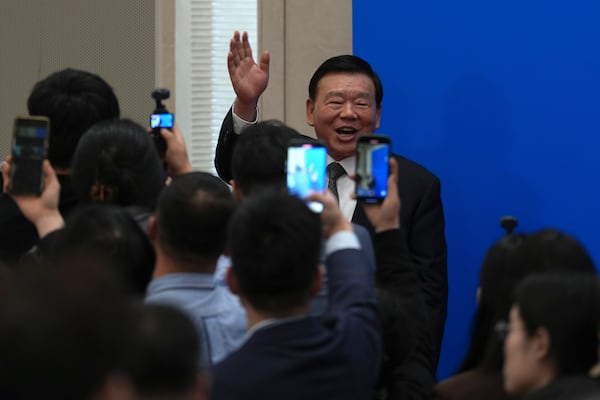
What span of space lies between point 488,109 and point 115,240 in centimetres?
238

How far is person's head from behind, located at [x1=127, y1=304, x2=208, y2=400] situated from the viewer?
145cm

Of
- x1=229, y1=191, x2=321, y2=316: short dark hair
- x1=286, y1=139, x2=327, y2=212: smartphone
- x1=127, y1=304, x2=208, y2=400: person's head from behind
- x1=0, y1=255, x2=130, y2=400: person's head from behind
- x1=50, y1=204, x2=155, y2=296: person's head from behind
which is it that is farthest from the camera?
x1=286, y1=139, x2=327, y2=212: smartphone

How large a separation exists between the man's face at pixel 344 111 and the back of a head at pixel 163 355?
2.81 meters

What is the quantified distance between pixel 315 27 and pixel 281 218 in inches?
108

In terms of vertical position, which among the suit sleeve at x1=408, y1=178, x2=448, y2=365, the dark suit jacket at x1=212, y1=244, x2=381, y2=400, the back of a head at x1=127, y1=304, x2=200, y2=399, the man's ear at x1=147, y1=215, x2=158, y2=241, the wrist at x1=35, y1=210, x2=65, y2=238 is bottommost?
the suit sleeve at x1=408, y1=178, x2=448, y2=365

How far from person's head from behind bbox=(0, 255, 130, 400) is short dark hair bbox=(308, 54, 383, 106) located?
10.4 ft

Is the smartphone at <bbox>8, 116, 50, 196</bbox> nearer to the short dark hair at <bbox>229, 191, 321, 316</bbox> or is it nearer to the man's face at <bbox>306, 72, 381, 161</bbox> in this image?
the short dark hair at <bbox>229, 191, 321, 316</bbox>

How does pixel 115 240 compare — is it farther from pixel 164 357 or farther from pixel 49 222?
pixel 164 357

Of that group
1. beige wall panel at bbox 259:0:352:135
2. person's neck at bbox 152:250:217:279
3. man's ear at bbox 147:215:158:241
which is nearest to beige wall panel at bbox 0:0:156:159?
beige wall panel at bbox 259:0:352:135

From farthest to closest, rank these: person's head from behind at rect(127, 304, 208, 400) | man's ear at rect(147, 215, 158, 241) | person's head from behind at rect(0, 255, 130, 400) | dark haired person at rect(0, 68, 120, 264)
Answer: dark haired person at rect(0, 68, 120, 264), man's ear at rect(147, 215, 158, 241), person's head from behind at rect(127, 304, 208, 400), person's head from behind at rect(0, 255, 130, 400)

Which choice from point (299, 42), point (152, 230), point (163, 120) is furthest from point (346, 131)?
point (152, 230)

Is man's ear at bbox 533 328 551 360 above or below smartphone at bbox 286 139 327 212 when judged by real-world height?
below

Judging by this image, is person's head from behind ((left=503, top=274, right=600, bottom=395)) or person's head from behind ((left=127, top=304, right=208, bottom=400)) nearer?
person's head from behind ((left=127, top=304, right=208, bottom=400))

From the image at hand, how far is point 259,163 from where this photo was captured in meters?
2.91
